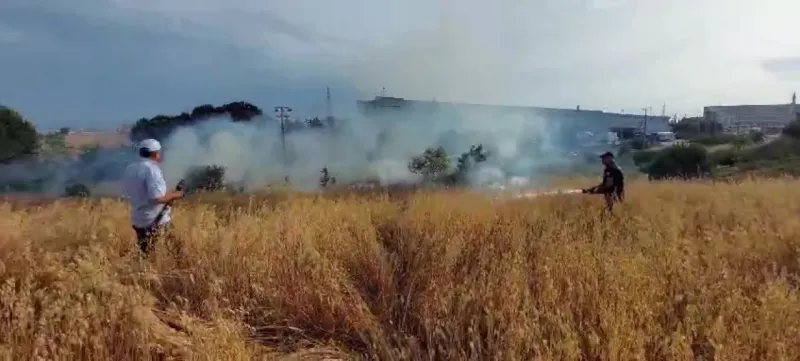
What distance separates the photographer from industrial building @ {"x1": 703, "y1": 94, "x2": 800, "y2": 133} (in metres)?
75.6

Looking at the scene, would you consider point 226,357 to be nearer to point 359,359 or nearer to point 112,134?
point 359,359

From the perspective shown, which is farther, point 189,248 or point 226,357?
point 189,248

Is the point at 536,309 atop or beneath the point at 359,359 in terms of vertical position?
atop

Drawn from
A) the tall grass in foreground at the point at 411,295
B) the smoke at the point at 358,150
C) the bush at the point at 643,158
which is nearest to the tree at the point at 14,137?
the smoke at the point at 358,150

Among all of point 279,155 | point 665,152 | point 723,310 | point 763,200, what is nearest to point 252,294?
point 723,310

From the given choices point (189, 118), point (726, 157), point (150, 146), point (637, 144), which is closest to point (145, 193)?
point (150, 146)

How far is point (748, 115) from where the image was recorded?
82.8m

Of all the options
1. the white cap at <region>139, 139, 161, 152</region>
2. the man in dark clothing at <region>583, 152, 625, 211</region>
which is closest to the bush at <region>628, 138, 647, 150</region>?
the man in dark clothing at <region>583, 152, 625, 211</region>

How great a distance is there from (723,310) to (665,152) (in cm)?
3793

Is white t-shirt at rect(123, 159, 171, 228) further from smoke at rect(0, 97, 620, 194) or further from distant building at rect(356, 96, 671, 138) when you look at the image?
distant building at rect(356, 96, 671, 138)

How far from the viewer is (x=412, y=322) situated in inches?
124

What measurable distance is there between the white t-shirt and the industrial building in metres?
79.8

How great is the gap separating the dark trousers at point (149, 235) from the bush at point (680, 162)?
32831 millimetres

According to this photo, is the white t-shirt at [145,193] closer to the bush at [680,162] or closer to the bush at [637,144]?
the bush at [680,162]
